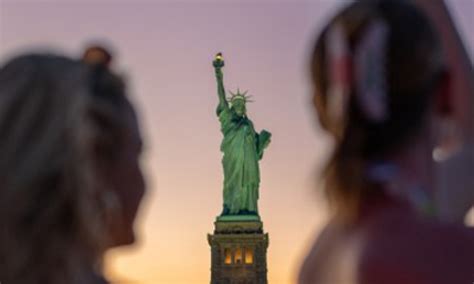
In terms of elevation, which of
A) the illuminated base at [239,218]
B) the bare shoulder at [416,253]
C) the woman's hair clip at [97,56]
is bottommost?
the bare shoulder at [416,253]

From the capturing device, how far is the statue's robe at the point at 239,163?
112 ft

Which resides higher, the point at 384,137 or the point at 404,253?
the point at 384,137

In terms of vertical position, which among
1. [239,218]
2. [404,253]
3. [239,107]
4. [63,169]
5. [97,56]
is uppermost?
[239,107]

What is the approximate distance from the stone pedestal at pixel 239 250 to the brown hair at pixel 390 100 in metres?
32.3

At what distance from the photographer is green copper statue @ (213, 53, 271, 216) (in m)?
34.0

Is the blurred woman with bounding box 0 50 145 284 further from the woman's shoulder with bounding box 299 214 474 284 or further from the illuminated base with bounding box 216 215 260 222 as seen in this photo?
the illuminated base with bounding box 216 215 260 222

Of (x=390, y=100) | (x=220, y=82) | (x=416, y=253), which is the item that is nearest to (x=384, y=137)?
(x=390, y=100)

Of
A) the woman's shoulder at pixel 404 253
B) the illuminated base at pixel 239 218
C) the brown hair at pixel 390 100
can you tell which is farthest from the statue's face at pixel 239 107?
the woman's shoulder at pixel 404 253

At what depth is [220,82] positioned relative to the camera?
1331 inches

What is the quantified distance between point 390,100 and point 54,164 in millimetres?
644

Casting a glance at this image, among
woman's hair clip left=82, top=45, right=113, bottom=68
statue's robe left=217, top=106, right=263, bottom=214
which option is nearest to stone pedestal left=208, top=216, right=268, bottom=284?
statue's robe left=217, top=106, right=263, bottom=214

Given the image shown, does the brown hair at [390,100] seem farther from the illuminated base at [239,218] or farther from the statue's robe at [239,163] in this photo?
the illuminated base at [239,218]

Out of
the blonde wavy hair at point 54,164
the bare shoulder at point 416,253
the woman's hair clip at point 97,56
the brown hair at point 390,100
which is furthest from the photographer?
the woman's hair clip at point 97,56

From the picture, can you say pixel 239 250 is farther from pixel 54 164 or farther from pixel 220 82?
pixel 54 164
